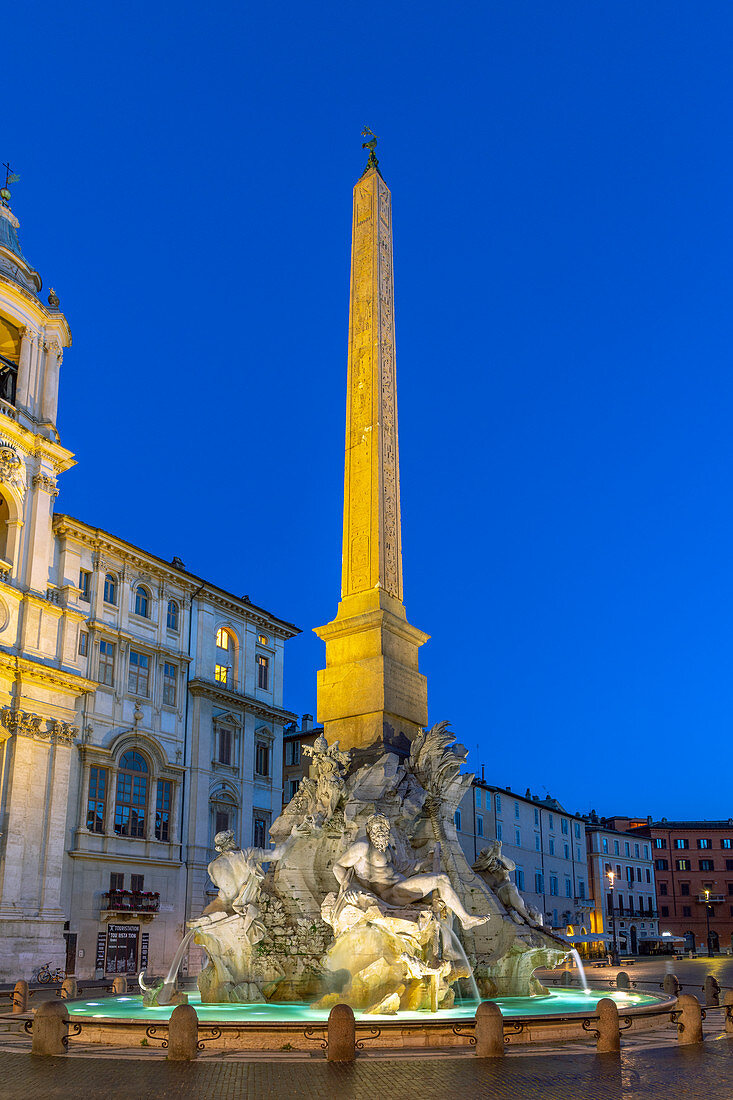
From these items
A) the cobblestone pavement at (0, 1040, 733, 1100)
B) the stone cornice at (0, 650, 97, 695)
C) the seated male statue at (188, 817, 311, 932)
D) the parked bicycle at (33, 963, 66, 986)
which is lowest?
the parked bicycle at (33, 963, 66, 986)

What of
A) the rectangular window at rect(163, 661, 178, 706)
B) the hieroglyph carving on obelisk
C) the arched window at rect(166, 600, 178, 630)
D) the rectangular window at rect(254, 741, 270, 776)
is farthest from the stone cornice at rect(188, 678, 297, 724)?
the hieroglyph carving on obelisk

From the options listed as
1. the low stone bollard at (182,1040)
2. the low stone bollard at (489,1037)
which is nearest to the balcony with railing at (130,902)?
the low stone bollard at (182,1040)

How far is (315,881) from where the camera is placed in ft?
47.7

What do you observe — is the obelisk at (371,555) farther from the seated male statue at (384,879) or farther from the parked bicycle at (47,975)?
the parked bicycle at (47,975)

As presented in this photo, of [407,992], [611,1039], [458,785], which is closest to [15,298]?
[458,785]

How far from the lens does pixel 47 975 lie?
28.6m

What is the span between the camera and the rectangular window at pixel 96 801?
35281mm

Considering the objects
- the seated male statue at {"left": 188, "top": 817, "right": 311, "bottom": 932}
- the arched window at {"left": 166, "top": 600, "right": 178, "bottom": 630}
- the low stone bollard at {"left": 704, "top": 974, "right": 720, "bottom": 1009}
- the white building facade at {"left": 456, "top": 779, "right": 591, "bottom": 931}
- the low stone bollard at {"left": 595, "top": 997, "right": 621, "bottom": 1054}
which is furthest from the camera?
the white building facade at {"left": 456, "top": 779, "right": 591, "bottom": 931}

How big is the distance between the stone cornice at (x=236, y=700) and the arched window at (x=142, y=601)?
3.57 meters

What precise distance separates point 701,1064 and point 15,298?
36596 mm

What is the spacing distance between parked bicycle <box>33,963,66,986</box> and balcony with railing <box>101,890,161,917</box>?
3657 mm

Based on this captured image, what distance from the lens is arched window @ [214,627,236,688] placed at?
42781 millimetres

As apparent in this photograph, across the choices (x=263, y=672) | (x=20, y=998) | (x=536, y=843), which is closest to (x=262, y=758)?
(x=263, y=672)

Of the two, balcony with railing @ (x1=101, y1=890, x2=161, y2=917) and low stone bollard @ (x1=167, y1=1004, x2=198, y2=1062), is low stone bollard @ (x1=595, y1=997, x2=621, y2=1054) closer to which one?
low stone bollard @ (x1=167, y1=1004, x2=198, y2=1062)
